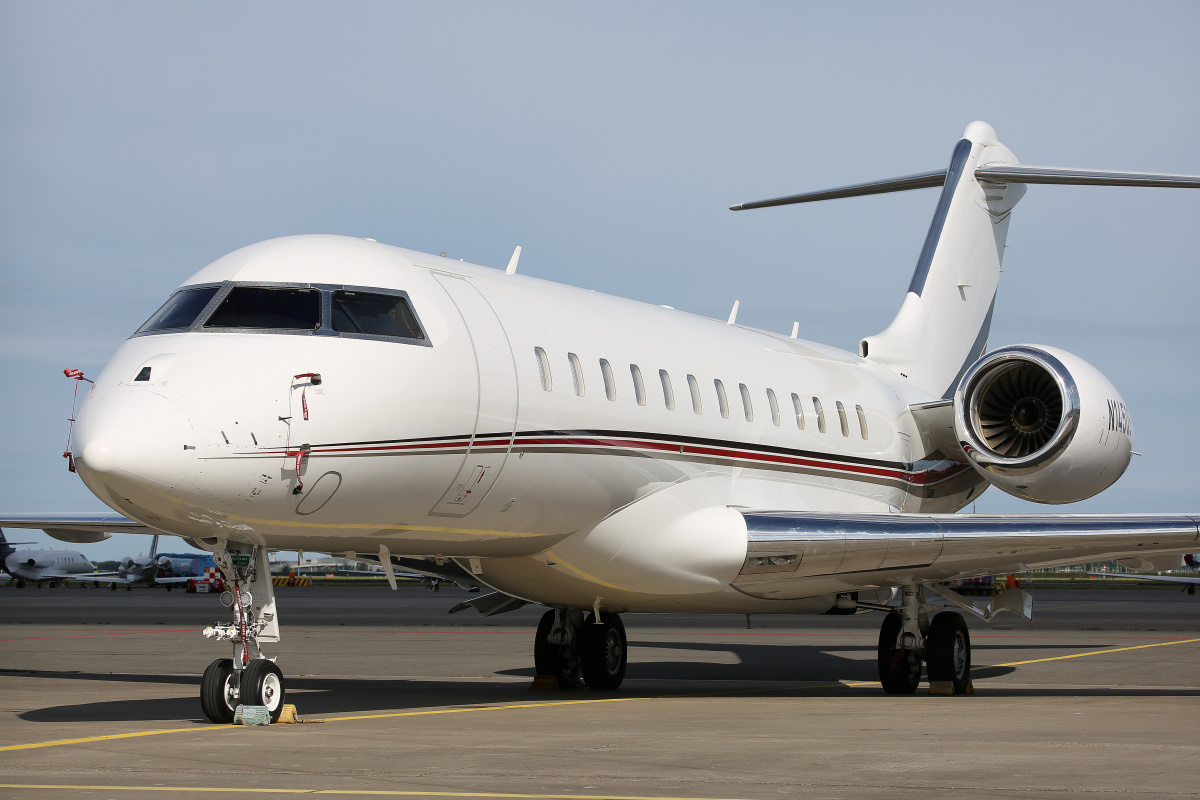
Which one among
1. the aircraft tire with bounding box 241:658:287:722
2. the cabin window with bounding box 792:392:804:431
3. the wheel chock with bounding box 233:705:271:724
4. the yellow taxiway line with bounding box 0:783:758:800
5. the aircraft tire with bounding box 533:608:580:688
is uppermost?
the cabin window with bounding box 792:392:804:431

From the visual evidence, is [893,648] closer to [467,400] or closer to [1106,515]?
[1106,515]

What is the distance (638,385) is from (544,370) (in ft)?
4.92

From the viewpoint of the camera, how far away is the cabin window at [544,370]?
11723 millimetres

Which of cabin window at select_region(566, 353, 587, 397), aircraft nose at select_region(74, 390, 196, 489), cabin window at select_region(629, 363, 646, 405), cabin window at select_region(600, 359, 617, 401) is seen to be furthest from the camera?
cabin window at select_region(629, 363, 646, 405)

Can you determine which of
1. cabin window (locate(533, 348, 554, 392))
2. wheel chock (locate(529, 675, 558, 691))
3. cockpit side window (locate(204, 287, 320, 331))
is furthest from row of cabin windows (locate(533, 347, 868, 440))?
wheel chock (locate(529, 675, 558, 691))

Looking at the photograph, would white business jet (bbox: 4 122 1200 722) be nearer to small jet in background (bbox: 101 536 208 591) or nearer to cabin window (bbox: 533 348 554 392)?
cabin window (bbox: 533 348 554 392)

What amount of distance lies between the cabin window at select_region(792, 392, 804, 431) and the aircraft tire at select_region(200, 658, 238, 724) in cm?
760

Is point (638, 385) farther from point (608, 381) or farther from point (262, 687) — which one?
point (262, 687)

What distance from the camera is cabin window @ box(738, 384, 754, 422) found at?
575 inches

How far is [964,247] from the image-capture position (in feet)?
67.7

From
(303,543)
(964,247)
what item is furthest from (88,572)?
(303,543)

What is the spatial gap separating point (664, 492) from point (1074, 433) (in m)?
4.98

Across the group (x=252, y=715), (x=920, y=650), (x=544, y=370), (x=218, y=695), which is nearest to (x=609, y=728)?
(x=252, y=715)

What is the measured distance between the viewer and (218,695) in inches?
392
